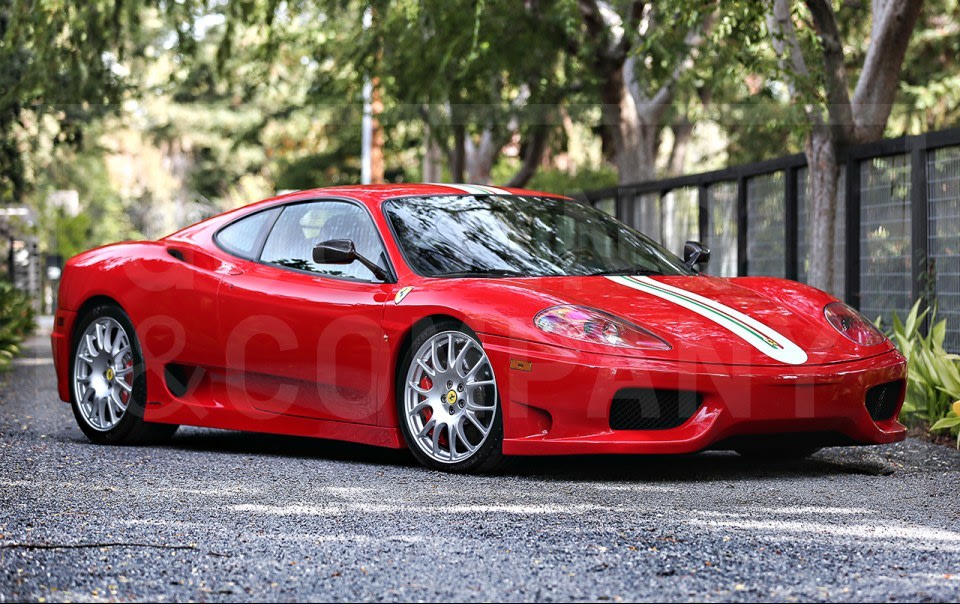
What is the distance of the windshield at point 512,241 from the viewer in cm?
652

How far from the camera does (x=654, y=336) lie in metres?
5.71

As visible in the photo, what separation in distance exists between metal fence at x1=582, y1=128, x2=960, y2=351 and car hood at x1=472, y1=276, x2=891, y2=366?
236 cm

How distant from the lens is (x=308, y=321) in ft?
21.9

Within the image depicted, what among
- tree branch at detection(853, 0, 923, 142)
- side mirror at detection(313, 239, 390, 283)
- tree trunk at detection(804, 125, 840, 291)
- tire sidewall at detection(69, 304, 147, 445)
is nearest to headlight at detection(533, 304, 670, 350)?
side mirror at detection(313, 239, 390, 283)

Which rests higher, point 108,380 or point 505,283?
point 505,283

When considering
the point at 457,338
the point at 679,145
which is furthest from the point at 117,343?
the point at 679,145

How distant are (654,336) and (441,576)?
6.66 ft

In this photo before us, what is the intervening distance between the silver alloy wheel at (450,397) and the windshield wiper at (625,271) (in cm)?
81

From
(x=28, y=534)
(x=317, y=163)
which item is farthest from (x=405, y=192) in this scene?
(x=317, y=163)

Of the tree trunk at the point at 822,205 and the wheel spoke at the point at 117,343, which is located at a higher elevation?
→ the tree trunk at the point at 822,205

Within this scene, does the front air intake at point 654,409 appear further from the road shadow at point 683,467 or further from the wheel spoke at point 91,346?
the wheel spoke at point 91,346

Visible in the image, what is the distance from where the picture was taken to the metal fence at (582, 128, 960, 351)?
8.52 m

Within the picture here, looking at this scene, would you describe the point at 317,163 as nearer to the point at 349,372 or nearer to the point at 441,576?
the point at 349,372

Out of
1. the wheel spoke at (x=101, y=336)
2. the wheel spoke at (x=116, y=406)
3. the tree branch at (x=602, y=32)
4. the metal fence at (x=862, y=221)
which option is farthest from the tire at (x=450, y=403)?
the tree branch at (x=602, y=32)
